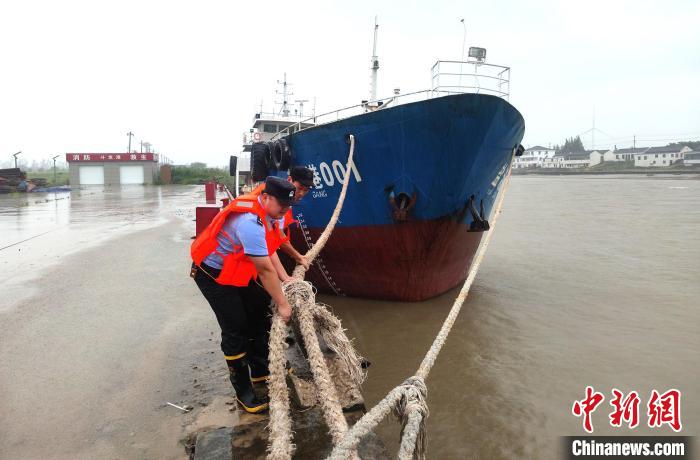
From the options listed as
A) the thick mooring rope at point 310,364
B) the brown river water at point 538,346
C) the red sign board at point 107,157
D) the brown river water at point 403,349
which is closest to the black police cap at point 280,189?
the thick mooring rope at point 310,364

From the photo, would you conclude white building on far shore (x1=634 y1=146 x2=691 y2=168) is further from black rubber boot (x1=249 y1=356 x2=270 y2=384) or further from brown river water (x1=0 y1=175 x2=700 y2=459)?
black rubber boot (x1=249 y1=356 x2=270 y2=384)

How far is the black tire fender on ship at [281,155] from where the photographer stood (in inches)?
252

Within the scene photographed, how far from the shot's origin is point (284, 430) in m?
2.30

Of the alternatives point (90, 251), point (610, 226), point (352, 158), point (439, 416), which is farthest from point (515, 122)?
point (610, 226)

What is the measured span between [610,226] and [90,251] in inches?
553

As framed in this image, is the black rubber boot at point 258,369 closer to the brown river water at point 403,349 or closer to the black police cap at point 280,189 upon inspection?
the brown river water at point 403,349

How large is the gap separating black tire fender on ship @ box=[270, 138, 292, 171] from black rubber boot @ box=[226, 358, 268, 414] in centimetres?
383

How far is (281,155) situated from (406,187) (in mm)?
2042

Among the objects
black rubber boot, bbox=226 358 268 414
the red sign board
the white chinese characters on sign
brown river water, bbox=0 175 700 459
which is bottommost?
brown river water, bbox=0 175 700 459

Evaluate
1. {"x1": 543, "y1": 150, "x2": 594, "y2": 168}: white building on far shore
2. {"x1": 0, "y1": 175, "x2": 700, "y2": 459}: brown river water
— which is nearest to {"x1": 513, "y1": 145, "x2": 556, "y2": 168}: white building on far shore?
{"x1": 543, "y1": 150, "x2": 594, "y2": 168}: white building on far shore

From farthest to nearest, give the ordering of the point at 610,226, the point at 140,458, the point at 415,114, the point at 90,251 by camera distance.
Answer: the point at 610,226 → the point at 90,251 → the point at 415,114 → the point at 140,458

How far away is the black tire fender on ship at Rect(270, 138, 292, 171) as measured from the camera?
21.0 ft

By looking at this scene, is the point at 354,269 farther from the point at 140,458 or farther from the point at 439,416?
the point at 140,458

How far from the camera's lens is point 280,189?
268cm
